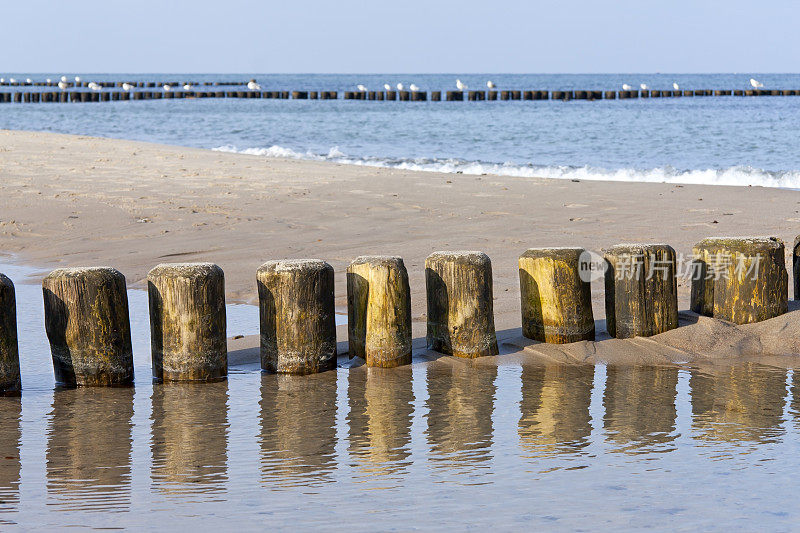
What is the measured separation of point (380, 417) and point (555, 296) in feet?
5.37

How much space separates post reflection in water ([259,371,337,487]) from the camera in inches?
155

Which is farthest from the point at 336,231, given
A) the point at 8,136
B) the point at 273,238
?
the point at 8,136

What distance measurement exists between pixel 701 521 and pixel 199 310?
9.78ft

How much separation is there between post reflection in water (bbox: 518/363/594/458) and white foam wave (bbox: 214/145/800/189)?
1222cm

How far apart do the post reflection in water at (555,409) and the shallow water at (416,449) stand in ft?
0.05

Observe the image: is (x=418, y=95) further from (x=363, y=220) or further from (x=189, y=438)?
(x=189, y=438)

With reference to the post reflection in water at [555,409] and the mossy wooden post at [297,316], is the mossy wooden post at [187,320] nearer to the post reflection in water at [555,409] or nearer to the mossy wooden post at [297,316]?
the mossy wooden post at [297,316]

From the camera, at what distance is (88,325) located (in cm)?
521

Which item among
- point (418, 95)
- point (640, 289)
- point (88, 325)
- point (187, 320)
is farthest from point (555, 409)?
point (418, 95)

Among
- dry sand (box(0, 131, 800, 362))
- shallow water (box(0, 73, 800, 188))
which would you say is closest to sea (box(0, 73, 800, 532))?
dry sand (box(0, 131, 800, 362))

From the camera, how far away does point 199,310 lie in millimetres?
5312

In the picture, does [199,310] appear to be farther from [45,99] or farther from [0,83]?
[0,83]

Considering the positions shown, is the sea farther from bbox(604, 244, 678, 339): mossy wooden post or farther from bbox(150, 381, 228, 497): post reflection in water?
bbox(604, 244, 678, 339): mossy wooden post

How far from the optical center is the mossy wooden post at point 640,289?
5852 mm
